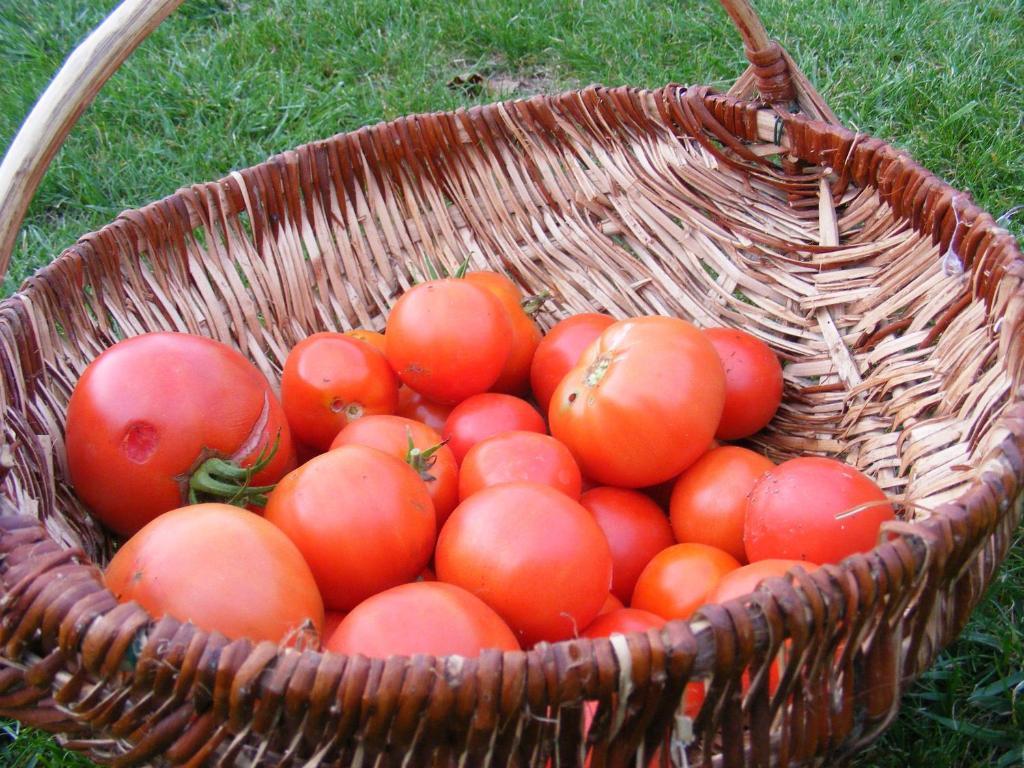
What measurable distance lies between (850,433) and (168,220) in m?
0.99

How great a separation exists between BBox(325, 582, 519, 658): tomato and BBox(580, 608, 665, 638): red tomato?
0.13 m

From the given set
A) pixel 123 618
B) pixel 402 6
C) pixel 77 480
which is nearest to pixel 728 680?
pixel 123 618

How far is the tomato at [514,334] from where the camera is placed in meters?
1.37

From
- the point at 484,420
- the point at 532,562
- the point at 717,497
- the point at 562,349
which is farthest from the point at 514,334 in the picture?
the point at 532,562

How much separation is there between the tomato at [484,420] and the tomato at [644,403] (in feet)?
0.32

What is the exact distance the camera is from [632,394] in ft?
3.46

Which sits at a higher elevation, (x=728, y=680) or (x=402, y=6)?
(x=402, y=6)

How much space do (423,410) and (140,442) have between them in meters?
0.45

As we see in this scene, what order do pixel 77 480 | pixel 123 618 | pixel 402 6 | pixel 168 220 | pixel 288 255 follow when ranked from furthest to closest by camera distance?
1. pixel 402 6
2. pixel 288 255
3. pixel 168 220
4. pixel 77 480
5. pixel 123 618

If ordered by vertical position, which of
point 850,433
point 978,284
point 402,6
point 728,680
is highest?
point 402,6

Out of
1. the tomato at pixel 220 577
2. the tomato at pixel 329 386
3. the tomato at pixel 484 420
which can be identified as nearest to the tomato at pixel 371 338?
the tomato at pixel 329 386

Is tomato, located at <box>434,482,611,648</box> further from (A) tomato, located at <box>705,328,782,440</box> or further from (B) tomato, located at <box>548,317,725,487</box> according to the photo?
(A) tomato, located at <box>705,328,782,440</box>

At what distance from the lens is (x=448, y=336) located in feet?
3.93

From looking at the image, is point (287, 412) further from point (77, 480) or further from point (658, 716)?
point (658, 716)
